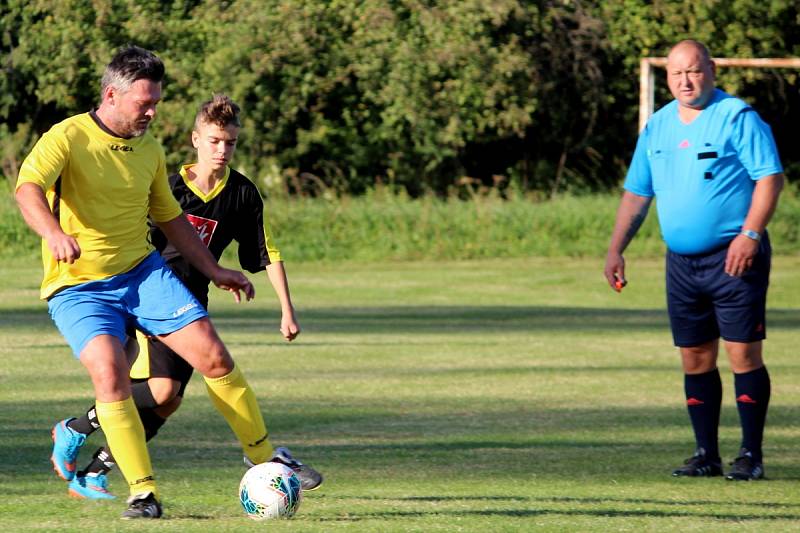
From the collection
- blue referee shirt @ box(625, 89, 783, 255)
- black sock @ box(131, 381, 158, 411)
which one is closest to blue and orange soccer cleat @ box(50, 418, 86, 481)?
black sock @ box(131, 381, 158, 411)

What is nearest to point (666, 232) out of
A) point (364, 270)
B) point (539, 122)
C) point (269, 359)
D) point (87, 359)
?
point (87, 359)

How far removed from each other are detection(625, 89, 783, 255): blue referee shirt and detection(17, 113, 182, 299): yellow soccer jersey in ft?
8.64

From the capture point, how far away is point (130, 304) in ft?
20.4

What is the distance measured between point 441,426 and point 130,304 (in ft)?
12.2

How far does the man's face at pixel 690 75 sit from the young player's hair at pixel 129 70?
263 centimetres

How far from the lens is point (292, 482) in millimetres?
6137

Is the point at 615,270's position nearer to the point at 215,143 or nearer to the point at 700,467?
the point at 700,467

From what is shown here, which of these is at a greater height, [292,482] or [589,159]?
[292,482]

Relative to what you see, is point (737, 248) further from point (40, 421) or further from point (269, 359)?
point (269, 359)

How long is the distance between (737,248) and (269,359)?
22.7 feet

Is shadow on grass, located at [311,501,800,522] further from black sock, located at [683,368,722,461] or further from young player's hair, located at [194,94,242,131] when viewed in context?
young player's hair, located at [194,94,242,131]

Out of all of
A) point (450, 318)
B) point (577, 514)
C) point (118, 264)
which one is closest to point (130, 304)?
point (118, 264)

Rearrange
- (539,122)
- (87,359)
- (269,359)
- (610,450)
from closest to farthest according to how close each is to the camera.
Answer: (87,359)
(610,450)
(269,359)
(539,122)

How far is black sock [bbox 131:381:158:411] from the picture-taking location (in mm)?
6969
